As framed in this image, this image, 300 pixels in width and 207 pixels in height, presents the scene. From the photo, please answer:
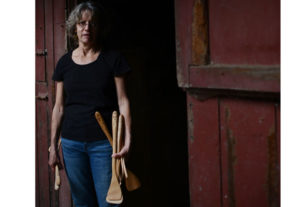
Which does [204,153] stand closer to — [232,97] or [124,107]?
[232,97]

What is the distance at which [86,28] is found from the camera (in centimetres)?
235

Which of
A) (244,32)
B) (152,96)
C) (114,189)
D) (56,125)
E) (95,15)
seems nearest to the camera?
(244,32)

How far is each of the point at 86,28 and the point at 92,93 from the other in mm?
377

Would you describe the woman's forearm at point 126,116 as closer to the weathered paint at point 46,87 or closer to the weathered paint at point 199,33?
the weathered paint at point 199,33

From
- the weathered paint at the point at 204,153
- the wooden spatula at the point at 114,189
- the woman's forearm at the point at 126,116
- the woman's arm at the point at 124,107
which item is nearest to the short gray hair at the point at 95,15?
the woman's arm at the point at 124,107

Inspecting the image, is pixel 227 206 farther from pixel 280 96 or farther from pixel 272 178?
pixel 280 96

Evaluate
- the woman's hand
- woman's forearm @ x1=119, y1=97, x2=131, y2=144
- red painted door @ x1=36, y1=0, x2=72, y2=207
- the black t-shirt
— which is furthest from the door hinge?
the woman's hand

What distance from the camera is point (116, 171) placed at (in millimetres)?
2293

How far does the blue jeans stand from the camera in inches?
91.2

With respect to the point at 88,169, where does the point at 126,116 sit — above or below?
above

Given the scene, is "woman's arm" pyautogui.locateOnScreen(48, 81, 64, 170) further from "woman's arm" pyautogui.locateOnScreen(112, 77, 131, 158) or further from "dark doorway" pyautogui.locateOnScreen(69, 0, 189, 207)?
"dark doorway" pyautogui.locateOnScreen(69, 0, 189, 207)


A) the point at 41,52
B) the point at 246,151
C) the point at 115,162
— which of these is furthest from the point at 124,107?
the point at 41,52

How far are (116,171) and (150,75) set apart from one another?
54.2 inches

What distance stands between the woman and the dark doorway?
3.06 feet
